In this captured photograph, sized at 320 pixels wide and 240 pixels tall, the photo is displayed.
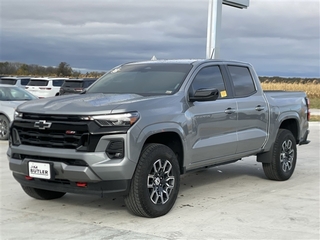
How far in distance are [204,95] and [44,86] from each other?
68.1 ft

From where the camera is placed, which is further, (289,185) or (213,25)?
(213,25)

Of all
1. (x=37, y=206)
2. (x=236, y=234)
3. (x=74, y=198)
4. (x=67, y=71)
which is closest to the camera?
(x=236, y=234)

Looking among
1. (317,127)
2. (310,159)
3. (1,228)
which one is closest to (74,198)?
(1,228)

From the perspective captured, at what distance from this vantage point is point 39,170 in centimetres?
568

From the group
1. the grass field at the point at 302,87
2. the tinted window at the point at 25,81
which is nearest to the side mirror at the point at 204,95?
the tinted window at the point at 25,81

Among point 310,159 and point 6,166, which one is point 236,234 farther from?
point 310,159

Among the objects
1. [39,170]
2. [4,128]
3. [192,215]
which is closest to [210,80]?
[192,215]

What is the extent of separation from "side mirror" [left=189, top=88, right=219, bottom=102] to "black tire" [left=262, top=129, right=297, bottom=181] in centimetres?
229

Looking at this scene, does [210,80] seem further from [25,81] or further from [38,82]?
[25,81]

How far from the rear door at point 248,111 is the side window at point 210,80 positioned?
11.9 inches

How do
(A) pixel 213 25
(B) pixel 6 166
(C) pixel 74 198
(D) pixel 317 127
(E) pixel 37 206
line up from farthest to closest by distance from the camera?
1. (D) pixel 317 127
2. (A) pixel 213 25
3. (B) pixel 6 166
4. (C) pixel 74 198
5. (E) pixel 37 206

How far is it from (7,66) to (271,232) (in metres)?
48.5

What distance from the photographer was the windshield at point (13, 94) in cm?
1366

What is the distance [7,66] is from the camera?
166ft
